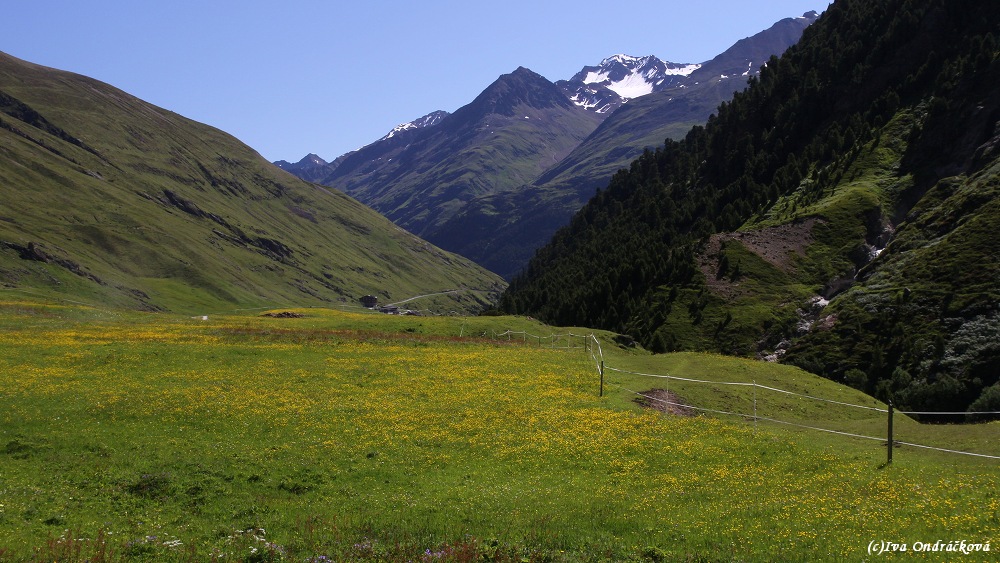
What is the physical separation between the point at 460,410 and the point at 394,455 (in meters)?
9.80

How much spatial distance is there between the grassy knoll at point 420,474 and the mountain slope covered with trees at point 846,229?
30.8m

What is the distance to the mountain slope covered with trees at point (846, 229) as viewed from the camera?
73812 millimetres

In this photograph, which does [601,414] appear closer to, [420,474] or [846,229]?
[420,474]

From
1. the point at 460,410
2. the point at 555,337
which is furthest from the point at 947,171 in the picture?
the point at 460,410

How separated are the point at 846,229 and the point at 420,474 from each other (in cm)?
10379

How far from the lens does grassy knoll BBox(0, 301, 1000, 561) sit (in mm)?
19016

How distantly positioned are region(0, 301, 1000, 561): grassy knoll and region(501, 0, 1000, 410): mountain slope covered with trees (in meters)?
30.8

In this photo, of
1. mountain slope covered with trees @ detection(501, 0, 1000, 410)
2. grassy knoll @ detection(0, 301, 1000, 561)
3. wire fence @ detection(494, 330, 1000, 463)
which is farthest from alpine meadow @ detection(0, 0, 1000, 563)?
mountain slope covered with trees @ detection(501, 0, 1000, 410)

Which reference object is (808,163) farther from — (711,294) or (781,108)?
(711,294)

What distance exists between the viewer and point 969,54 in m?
133

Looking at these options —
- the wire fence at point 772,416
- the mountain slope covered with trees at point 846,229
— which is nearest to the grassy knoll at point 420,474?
the wire fence at point 772,416

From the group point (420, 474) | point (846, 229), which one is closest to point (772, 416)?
point (420, 474)

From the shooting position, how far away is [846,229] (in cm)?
10825

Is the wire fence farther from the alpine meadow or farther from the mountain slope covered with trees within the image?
the mountain slope covered with trees
